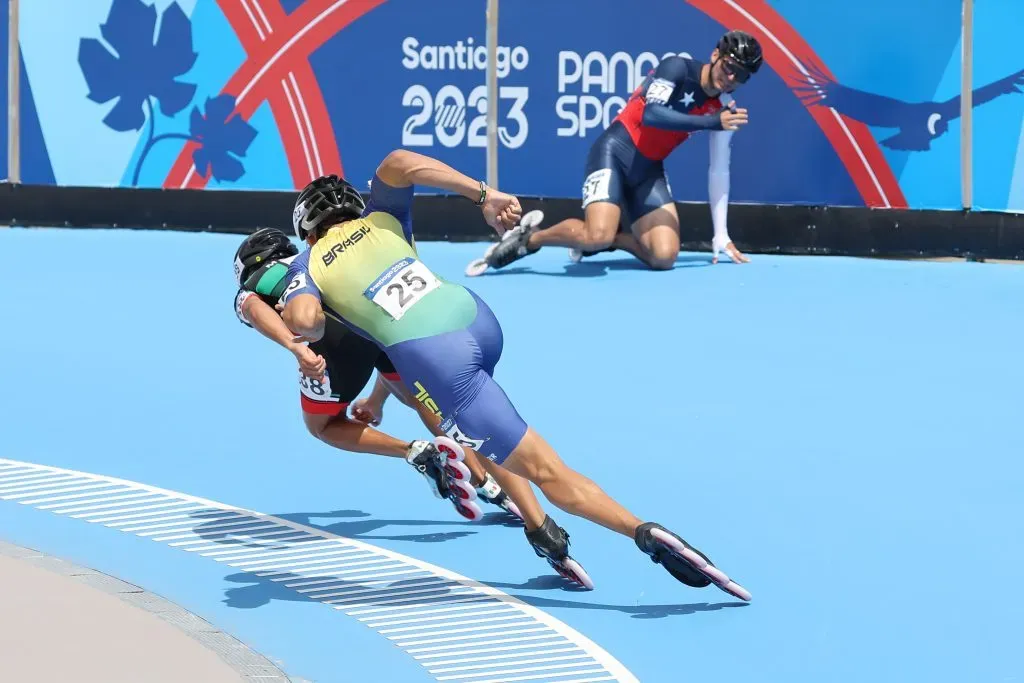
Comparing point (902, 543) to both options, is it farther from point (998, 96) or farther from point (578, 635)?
point (998, 96)

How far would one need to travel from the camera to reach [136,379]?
10.5 metres

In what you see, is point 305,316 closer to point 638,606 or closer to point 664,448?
point 638,606

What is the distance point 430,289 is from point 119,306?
22.5ft

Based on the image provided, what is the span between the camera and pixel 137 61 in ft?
54.1

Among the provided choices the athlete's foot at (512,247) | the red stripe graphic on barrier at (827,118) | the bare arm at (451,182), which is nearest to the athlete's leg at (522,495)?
the bare arm at (451,182)

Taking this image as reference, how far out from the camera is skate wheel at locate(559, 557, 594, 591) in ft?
21.7

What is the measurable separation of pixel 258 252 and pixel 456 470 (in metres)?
1.63

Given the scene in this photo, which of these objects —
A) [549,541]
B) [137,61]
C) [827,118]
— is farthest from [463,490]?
[137,61]

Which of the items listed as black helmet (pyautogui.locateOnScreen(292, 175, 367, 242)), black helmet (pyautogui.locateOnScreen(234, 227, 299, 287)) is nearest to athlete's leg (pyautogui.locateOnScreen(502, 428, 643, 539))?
black helmet (pyautogui.locateOnScreen(292, 175, 367, 242))

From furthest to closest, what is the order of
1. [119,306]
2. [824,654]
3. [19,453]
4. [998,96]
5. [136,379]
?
[998,96]
[119,306]
[136,379]
[19,453]
[824,654]

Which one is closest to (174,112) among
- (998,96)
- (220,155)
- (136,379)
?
(220,155)

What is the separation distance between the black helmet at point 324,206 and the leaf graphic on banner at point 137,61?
9740mm

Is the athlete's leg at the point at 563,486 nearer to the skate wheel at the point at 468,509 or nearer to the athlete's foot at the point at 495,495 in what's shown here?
the skate wheel at the point at 468,509

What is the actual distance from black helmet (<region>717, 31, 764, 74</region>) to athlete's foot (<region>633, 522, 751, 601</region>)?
7.75 m
